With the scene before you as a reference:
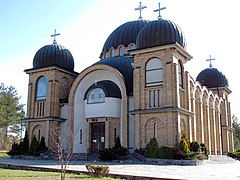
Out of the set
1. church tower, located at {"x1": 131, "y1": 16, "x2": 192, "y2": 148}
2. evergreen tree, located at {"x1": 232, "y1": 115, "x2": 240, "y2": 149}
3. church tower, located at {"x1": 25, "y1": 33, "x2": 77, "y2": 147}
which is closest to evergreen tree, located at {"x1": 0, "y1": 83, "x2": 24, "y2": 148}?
church tower, located at {"x1": 25, "y1": 33, "x2": 77, "y2": 147}

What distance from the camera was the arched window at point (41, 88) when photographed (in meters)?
32.6

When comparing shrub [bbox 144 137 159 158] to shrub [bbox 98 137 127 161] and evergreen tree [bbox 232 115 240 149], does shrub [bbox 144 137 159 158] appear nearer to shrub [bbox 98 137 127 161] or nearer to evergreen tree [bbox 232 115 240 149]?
shrub [bbox 98 137 127 161]

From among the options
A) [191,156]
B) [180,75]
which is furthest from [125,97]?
[191,156]

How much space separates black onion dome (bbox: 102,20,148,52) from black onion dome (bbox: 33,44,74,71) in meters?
5.69

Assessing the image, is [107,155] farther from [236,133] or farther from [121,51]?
[236,133]

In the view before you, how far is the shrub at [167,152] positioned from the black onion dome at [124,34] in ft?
52.6

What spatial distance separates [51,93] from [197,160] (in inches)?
665

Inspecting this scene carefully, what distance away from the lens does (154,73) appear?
1025 inches

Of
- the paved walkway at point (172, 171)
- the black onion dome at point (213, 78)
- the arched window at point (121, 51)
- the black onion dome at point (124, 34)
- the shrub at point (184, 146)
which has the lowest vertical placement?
the paved walkway at point (172, 171)

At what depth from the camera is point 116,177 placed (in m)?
12.9

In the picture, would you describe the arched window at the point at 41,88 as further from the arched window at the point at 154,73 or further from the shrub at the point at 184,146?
the shrub at the point at 184,146

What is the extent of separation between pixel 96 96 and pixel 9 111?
29412 mm

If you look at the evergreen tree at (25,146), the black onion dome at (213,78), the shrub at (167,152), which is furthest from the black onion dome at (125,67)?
the black onion dome at (213,78)

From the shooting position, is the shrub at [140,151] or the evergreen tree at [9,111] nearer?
the shrub at [140,151]
